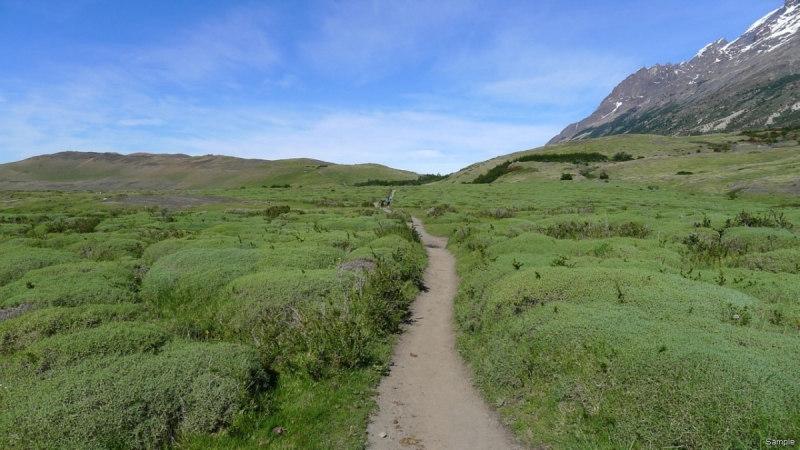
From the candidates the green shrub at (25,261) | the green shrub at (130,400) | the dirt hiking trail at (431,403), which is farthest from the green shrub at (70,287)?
the dirt hiking trail at (431,403)

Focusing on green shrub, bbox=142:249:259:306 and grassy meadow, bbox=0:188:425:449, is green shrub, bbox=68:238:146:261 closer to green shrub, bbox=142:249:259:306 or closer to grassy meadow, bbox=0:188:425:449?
grassy meadow, bbox=0:188:425:449

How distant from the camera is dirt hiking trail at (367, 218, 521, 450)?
8.70 m

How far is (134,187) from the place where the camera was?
564ft

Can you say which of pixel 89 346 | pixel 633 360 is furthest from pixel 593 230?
pixel 89 346

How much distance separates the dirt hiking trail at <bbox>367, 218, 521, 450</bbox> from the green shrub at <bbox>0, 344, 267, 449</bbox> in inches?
131

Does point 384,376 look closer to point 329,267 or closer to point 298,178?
point 329,267

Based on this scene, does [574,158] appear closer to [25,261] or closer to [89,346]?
[25,261]

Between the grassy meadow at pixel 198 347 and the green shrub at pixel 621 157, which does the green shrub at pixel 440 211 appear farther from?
the green shrub at pixel 621 157

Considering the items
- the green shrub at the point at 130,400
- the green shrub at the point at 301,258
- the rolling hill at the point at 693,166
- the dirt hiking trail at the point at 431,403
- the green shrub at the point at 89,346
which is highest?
the rolling hill at the point at 693,166

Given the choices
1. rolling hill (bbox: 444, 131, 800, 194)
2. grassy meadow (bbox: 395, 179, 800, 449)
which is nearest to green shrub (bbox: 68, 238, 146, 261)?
grassy meadow (bbox: 395, 179, 800, 449)

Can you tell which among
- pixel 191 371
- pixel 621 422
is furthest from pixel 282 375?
pixel 621 422

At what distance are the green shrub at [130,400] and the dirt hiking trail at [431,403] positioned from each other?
10.9 ft

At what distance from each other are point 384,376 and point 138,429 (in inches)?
245

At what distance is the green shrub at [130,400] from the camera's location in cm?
695
